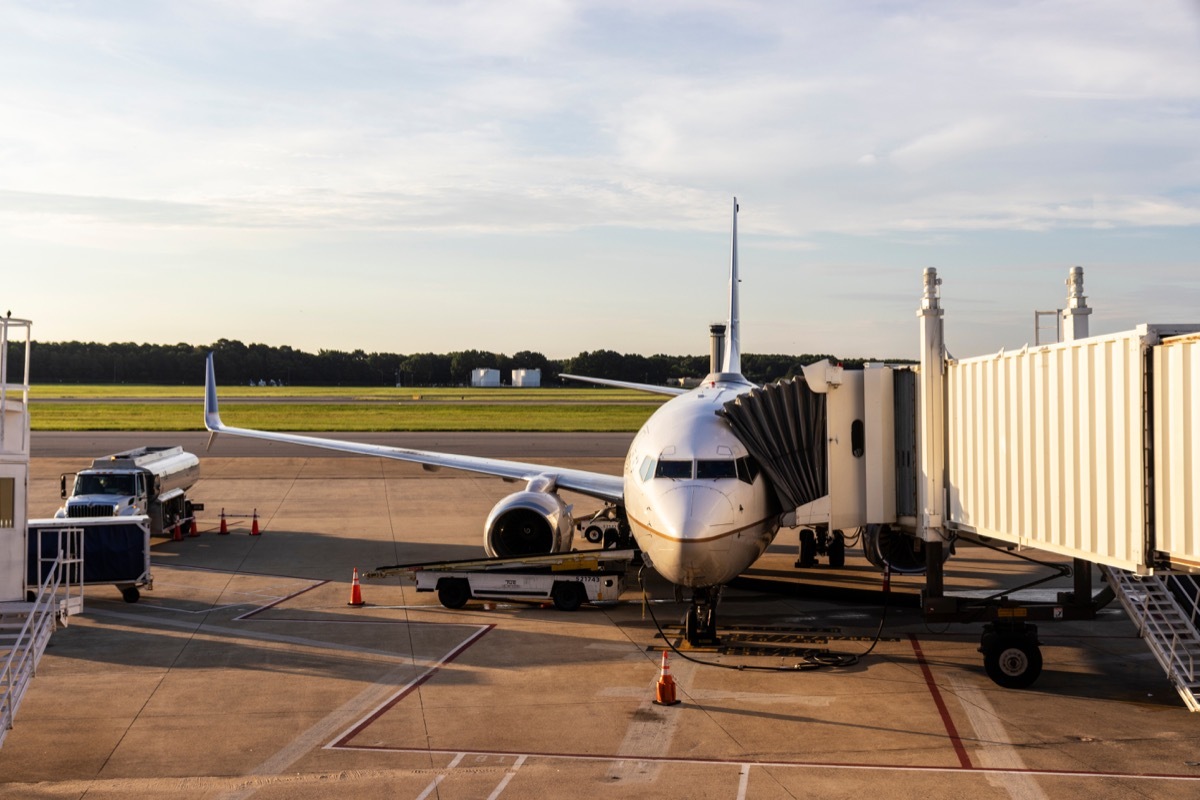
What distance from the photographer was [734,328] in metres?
31.7

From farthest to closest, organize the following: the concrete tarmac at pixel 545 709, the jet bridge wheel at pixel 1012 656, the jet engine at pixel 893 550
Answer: the jet engine at pixel 893 550 < the jet bridge wheel at pixel 1012 656 < the concrete tarmac at pixel 545 709

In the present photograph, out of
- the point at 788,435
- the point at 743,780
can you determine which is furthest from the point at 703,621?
the point at 743,780

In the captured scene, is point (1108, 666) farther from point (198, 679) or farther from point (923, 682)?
point (198, 679)

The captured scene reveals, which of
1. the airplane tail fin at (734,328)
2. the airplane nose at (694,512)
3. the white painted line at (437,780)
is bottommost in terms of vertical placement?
the white painted line at (437,780)

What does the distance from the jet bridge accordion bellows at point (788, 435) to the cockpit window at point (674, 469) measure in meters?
1.24

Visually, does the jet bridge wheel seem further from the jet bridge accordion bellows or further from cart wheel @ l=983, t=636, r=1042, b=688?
the jet bridge accordion bellows

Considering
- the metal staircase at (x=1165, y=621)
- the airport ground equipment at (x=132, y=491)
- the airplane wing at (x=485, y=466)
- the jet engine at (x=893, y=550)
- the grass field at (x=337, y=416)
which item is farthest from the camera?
the grass field at (x=337, y=416)

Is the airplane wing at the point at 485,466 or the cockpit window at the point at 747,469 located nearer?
the cockpit window at the point at 747,469

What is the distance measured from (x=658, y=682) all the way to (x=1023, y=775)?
5.40 metres

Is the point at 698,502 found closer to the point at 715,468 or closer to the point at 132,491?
the point at 715,468

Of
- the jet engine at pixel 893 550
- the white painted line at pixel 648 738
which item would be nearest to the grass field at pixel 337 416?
the jet engine at pixel 893 550

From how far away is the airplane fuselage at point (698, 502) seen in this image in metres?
18.5

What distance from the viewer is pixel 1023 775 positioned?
1309cm

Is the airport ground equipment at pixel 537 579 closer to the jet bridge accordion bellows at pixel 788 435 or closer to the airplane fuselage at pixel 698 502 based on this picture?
the airplane fuselage at pixel 698 502
